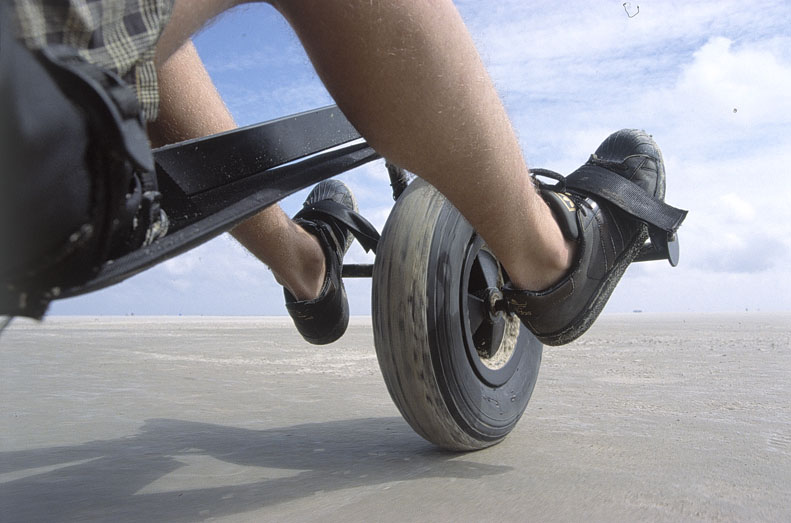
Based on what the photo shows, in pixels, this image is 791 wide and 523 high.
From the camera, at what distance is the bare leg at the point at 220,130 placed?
1.10m

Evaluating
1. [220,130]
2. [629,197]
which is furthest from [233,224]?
[629,197]

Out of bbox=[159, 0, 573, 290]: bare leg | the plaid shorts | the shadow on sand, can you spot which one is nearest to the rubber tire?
the shadow on sand

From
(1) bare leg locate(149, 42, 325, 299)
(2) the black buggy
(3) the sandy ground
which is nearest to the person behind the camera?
(2) the black buggy

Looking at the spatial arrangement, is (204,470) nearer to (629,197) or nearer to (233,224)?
(233,224)

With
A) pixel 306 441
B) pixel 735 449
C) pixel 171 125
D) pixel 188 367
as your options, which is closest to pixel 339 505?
pixel 306 441

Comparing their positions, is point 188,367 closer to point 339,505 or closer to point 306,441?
point 306,441

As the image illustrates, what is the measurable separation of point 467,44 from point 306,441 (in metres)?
1.10

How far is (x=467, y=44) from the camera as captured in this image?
713mm

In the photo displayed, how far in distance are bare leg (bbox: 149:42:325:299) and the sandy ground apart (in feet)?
1.38

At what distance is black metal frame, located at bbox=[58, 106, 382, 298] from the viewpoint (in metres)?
0.61

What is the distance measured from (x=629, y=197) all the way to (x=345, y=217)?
28.4 inches

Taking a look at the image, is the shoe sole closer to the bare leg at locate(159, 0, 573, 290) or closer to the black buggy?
the black buggy

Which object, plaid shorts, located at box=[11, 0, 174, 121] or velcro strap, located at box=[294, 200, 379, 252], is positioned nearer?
plaid shorts, located at box=[11, 0, 174, 121]

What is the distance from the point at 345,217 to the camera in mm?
1659
